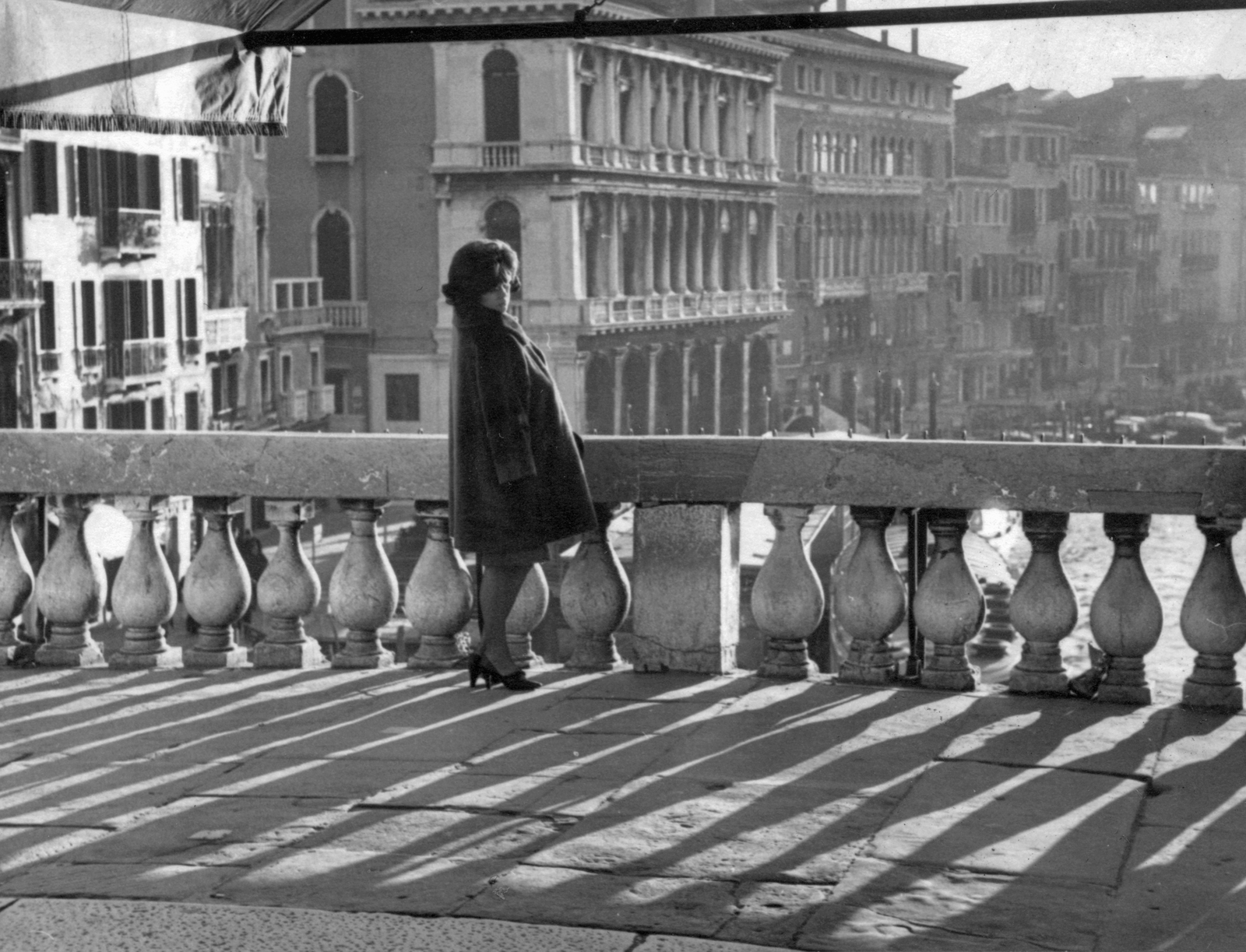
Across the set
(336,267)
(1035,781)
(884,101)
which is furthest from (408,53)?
(1035,781)

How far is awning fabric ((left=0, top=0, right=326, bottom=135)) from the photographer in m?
4.49

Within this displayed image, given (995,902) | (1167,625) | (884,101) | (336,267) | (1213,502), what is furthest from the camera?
(336,267)

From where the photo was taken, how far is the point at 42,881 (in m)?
3.34

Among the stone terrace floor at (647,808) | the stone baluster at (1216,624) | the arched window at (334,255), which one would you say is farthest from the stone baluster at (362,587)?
the arched window at (334,255)

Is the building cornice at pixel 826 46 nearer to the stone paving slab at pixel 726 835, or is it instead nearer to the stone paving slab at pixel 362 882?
the stone paving slab at pixel 726 835

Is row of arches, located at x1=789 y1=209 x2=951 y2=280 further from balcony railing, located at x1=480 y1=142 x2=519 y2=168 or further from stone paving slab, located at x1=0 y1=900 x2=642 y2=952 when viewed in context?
stone paving slab, located at x1=0 y1=900 x2=642 y2=952

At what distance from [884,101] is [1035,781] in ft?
48.3

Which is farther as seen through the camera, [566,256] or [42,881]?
[566,256]

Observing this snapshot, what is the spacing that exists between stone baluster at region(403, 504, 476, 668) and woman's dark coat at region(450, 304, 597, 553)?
0.34m

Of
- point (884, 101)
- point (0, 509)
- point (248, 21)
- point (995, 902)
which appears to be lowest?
point (995, 902)

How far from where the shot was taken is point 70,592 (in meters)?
5.53

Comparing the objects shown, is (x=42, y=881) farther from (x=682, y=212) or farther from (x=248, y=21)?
(x=682, y=212)

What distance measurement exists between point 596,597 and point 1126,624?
1.35 m

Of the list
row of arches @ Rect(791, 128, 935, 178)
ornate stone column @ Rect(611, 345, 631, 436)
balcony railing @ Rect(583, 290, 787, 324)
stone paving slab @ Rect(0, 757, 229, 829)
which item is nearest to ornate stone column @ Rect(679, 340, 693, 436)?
balcony railing @ Rect(583, 290, 787, 324)
